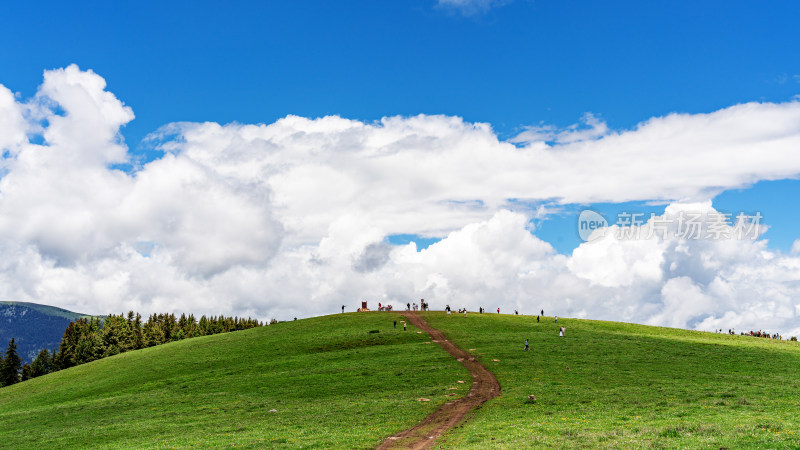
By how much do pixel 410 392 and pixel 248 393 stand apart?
18181mm

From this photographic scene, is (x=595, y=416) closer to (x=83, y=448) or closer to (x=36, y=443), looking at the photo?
(x=83, y=448)

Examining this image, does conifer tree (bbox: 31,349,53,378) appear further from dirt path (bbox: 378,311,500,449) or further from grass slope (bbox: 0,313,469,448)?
dirt path (bbox: 378,311,500,449)

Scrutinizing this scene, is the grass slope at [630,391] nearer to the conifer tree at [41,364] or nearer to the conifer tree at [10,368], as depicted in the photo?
the conifer tree at [41,364]

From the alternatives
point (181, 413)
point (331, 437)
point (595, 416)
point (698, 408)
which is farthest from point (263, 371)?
point (698, 408)

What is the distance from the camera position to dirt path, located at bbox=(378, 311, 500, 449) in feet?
98.9

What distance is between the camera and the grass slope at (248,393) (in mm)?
36844

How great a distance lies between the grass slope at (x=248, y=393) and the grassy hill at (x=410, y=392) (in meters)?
0.28

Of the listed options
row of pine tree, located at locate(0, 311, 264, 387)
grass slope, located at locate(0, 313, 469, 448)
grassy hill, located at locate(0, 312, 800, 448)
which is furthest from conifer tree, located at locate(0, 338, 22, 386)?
grassy hill, located at locate(0, 312, 800, 448)

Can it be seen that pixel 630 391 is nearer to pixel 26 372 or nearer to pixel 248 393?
pixel 248 393

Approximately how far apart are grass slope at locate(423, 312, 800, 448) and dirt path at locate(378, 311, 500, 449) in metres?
1.17

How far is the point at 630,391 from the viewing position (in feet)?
139

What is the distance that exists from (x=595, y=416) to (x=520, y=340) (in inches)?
1614

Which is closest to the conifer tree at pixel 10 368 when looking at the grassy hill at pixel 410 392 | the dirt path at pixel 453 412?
the grassy hill at pixel 410 392

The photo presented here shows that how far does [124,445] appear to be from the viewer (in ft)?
121
